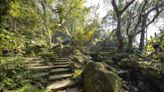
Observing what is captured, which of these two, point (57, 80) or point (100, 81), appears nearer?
point (100, 81)

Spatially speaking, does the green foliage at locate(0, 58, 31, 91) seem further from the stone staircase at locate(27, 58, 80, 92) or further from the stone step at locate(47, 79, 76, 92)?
the stone step at locate(47, 79, 76, 92)

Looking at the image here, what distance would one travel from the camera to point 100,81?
3.71m

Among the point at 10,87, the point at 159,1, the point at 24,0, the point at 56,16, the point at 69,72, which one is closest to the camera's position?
the point at 10,87

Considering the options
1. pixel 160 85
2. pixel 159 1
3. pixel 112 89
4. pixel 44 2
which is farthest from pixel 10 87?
pixel 159 1

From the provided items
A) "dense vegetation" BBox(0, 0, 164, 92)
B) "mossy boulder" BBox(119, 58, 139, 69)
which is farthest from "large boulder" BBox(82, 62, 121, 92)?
"mossy boulder" BBox(119, 58, 139, 69)

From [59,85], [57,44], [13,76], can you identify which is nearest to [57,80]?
[59,85]

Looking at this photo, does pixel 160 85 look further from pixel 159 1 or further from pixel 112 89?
pixel 159 1

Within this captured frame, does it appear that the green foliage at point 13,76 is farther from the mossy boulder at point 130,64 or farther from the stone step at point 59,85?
the mossy boulder at point 130,64

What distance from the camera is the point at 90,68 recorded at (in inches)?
165

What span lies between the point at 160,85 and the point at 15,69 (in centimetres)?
556

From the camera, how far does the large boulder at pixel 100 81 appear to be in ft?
11.7

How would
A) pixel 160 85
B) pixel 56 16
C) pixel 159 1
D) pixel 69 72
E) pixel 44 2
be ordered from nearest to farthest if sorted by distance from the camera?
pixel 69 72
pixel 160 85
pixel 159 1
pixel 44 2
pixel 56 16

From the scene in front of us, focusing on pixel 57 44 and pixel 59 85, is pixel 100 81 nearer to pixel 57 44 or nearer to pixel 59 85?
pixel 59 85

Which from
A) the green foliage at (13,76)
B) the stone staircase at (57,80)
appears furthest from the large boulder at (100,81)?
the green foliage at (13,76)
